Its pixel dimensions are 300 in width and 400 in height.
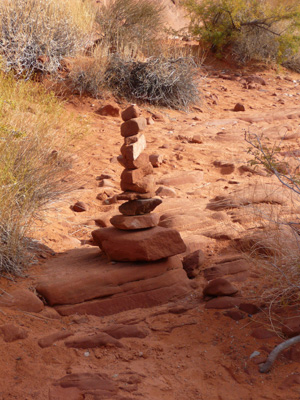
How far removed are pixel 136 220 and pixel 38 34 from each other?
6.26m

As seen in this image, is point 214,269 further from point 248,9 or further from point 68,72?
point 248,9

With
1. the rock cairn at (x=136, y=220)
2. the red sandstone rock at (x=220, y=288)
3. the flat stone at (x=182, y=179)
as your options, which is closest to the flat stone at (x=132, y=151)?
the rock cairn at (x=136, y=220)

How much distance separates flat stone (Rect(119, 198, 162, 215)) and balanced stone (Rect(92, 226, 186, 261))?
146mm

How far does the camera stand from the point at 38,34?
887cm

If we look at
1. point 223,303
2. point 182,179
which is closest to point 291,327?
point 223,303

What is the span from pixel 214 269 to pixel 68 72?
6.26 metres

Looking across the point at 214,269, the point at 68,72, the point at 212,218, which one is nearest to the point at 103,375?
the point at 214,269

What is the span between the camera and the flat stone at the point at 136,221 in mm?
3711

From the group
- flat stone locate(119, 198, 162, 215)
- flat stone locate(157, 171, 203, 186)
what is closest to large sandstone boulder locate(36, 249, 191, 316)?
flat stone locate(119, 198, 162, 215)

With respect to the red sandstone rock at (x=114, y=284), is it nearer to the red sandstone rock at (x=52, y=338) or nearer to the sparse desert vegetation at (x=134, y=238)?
the sparse desert vegetation at (x=134, y=238)

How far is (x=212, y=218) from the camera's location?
490 centimetres

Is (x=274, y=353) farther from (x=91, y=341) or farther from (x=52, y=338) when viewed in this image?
(x=52, y=338)

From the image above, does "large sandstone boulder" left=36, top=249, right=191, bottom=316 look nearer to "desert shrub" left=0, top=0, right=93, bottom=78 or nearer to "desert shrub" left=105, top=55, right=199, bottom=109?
"desert shrub" left=0, top=0, right=93, bottom=78

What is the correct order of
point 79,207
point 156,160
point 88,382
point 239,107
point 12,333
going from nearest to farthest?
point 88,382 → point 12,333 → point 79,207 → point 156,160 → point 239,107
